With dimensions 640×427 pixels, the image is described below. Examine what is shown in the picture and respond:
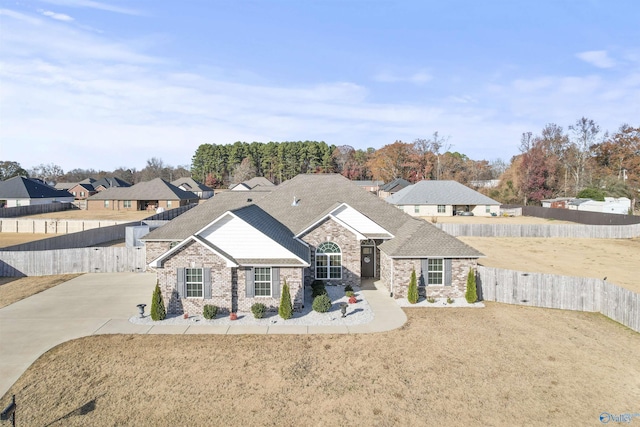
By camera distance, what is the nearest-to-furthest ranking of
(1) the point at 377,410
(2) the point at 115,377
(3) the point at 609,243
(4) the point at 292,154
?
(1) the point at 377,410 → (2) the point at 115,377 → (3) the point at 609,243 → (4) the point at 292,154

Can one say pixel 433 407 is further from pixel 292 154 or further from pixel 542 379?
pixel 292 154

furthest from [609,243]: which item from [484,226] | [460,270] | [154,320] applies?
[154,320]

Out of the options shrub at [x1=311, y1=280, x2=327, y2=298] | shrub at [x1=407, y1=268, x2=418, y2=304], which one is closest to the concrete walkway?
shrub at [x1=407, y1=268, x2=418, y2=304]

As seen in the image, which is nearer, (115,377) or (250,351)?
(115,377)

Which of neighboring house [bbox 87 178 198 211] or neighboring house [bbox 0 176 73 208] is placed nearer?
neighboring house [bbox 0 176 73 208]

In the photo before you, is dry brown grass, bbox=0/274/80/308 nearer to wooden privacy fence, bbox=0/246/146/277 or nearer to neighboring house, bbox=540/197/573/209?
wooden privacy fence, bbox=0/246/146/277

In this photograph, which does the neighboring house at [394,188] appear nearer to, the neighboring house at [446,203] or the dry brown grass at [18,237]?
the neighboring house at [446,203]
